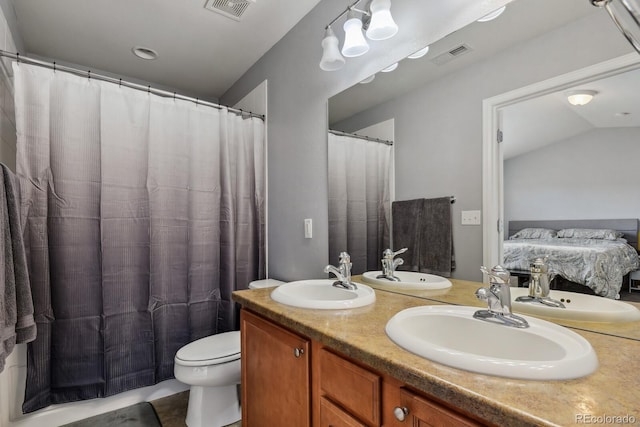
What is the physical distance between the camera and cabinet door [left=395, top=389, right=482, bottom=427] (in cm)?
59

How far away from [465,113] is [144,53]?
2.27 m

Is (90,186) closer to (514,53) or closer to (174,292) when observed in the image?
(174,292)

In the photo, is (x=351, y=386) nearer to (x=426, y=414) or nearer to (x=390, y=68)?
(x=426, y=414)

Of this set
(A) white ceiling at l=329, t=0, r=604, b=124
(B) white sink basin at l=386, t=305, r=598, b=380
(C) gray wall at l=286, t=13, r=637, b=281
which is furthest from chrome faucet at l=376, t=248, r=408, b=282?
(A) white ceiling at l=329, t=0, r=604, b=124

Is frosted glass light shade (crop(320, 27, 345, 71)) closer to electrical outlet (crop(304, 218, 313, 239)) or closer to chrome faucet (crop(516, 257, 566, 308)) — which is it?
electrical outlet (crop(304, 218, 313, 239))

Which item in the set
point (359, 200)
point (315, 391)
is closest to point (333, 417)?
point (315, 391)

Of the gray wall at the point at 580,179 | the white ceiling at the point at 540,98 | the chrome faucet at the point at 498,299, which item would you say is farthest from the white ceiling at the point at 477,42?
the chrome faucet at the point at 498,299

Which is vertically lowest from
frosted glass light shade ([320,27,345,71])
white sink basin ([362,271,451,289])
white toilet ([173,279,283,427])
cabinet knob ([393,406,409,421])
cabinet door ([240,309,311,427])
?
white toilet ([173,279,283,427])

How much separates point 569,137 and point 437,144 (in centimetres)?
42

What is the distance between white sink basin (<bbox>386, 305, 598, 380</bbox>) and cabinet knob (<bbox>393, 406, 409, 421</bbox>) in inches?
4.8

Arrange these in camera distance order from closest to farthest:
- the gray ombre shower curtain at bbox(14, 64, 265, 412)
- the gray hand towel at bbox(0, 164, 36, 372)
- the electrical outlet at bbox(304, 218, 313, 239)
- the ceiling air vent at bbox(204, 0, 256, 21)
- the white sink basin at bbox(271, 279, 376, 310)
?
the white sink basin at bbox(271, 279, 376, 310), the gray hand towel at bbox(0, 164, 36, 372), the gray ombre shower curtain at bbox(14, 64, 265, 412), the ceiling air vent at bbox(204, 0, 256, 21), the electrical outlet at bbox(304, 218, 313, 239)

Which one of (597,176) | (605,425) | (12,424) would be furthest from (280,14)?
(12,424)

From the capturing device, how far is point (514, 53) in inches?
39.4

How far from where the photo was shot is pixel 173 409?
1878 millimetres
